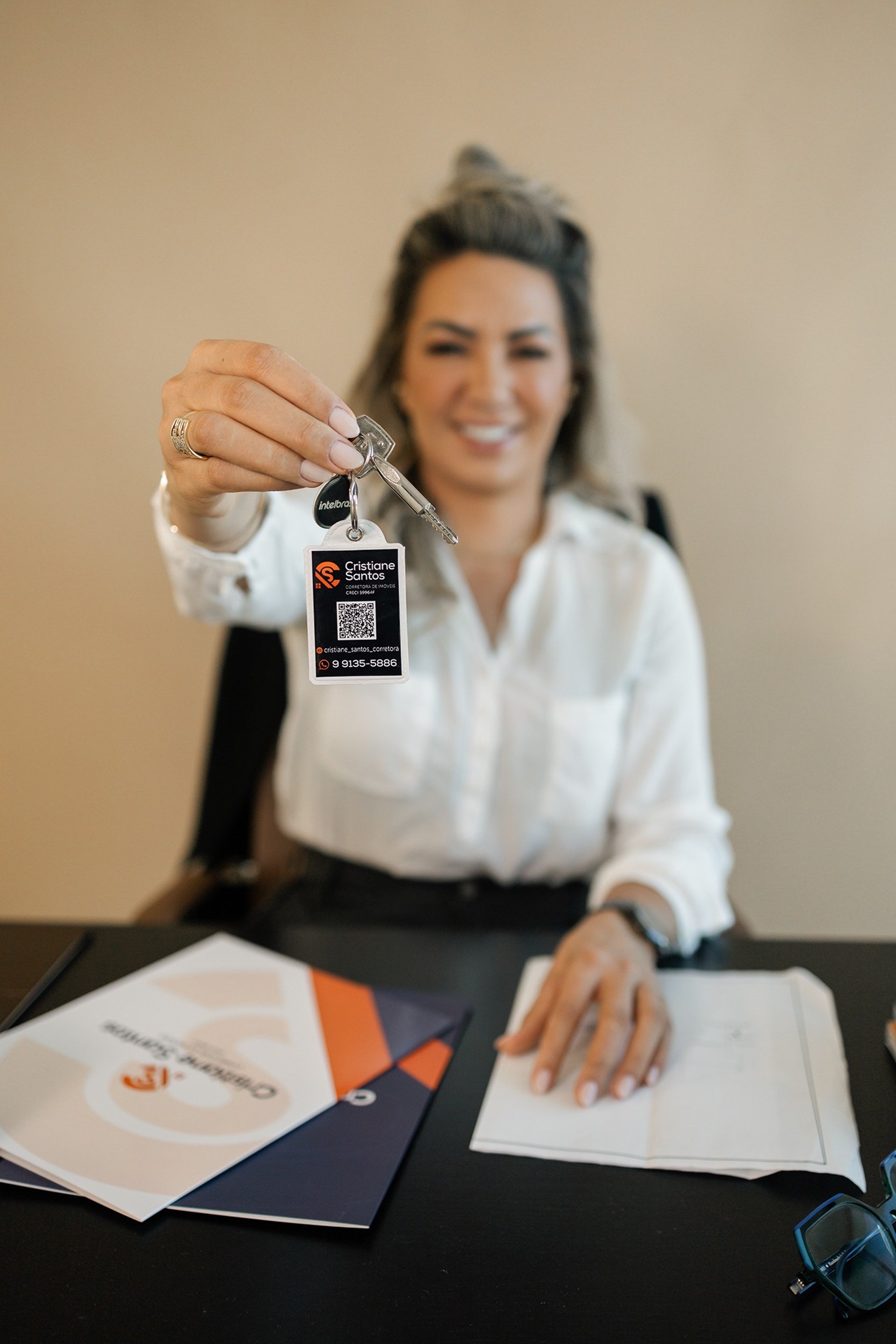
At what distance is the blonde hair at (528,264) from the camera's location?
1.27 m

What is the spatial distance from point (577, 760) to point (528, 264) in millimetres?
669

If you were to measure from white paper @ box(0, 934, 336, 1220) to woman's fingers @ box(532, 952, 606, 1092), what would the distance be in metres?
0.16

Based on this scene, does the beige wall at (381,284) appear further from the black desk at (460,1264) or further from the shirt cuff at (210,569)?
the black desk at (460,1264)

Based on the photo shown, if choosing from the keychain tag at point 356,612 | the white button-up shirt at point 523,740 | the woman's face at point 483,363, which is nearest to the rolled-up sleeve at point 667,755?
the white button-up shirt at point 523,740

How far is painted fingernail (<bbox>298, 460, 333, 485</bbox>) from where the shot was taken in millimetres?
566

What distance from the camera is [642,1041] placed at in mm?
768

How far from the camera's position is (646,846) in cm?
120

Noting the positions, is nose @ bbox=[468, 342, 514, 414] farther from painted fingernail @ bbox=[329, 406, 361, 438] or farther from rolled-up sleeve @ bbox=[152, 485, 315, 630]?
painted fingernail @ bbox=[329, 406, 361, 438]

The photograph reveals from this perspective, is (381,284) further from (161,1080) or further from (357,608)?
(161,1080)

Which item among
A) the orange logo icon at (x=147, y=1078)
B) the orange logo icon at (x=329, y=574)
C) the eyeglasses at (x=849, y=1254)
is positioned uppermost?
the orange logo icon at (x=329, y=574)

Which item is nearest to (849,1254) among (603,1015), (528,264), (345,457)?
(603,1015)

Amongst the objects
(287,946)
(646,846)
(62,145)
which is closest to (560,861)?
(646,846)

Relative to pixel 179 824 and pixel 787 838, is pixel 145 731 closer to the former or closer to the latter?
pixel 179 824

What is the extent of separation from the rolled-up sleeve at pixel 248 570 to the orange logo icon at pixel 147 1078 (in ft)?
1.26
